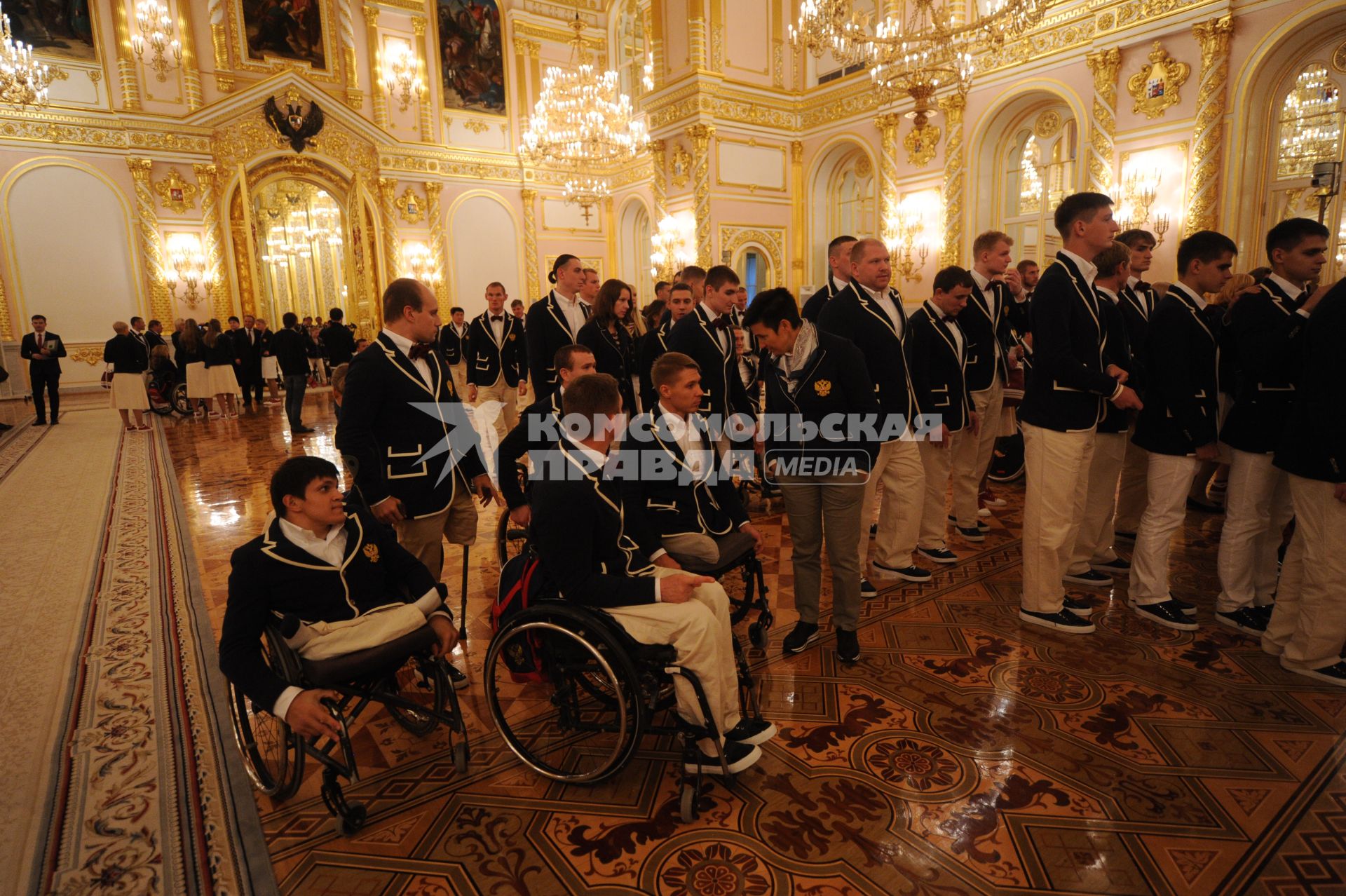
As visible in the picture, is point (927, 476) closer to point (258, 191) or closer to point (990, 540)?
point (990, 540)

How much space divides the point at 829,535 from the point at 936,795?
1065 millimetres

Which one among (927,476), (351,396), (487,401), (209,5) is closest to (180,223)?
(209,5)

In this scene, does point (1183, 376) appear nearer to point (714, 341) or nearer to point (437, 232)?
point (714, 341)

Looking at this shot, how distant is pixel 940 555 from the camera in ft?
13.9

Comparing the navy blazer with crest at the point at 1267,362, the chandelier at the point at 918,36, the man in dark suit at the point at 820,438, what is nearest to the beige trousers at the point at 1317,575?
the navy blazer with crest at the point at 1267,362

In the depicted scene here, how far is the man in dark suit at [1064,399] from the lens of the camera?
3113 mm

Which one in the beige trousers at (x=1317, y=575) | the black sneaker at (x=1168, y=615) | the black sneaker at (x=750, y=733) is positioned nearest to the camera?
the black sneaker at (x=750, y=733)

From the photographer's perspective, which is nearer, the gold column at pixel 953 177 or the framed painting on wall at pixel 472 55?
the gold column at pixel 953 177

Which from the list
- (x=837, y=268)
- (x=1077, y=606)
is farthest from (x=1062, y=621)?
(x=837, y=268)

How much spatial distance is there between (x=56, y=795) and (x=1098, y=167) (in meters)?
11.1

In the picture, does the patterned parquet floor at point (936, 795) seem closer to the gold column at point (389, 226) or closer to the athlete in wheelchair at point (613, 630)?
the athlete in wheelchair at point (613, 630)

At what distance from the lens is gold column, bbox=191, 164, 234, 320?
46.7 feet

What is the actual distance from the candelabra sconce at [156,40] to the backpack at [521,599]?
613 inches

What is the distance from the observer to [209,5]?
14.2 metres
